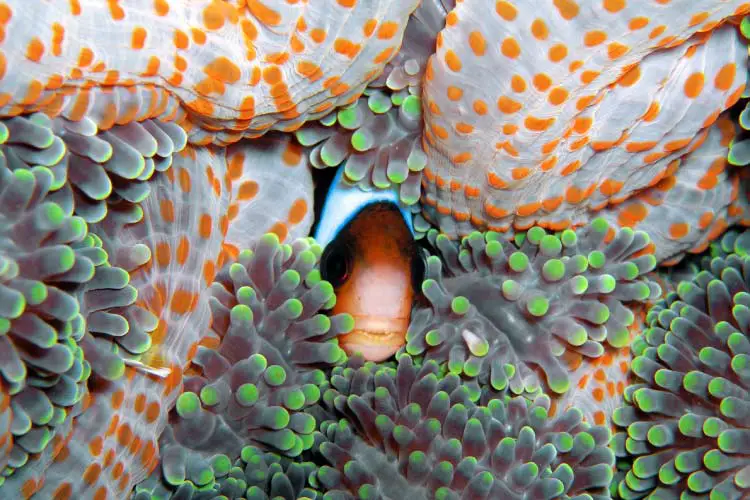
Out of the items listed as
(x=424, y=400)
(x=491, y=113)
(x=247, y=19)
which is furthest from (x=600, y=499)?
(x=247, y=19)

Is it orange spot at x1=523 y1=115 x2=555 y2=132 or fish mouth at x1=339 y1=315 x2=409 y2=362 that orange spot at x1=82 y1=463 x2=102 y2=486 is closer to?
fish mouth at x1=339 y1=315 x2=409 y2=362

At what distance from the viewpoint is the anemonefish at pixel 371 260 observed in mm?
1260

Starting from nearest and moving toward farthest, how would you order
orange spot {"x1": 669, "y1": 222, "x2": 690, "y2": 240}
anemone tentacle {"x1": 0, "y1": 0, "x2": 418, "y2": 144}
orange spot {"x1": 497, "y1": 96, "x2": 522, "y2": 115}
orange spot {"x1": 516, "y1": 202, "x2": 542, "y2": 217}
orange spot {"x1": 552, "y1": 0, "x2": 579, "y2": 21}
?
anemone tentacle {"x1": 0, "y1": 0, "x2": 418, "y2": 144} < orange spot {"x1": 552, "y1": 0, "x2": 579, "y2": 21} < orange spot {"x1": 497, "y1": 96, "x2": 522, "y2": 115} < orange spot {"x1": 516, "y1": 202, "x2": 542, "y2": 217} < orange spot {"x1": 669, "y1": 222, "x2": 690, "y2": 240}

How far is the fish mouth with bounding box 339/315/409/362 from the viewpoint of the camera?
Answer: 1243mm

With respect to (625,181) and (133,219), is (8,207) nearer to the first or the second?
(133,219)

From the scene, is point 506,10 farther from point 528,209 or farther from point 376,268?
point 376,268

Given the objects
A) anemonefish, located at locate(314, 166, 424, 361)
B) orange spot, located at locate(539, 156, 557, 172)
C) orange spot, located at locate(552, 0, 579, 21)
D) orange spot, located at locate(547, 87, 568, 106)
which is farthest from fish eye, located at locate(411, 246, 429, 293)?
orange spot, located at locate(552, 0, 579, 21)

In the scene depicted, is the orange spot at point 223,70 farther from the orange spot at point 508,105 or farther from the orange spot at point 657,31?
the orange spot at point 657,31

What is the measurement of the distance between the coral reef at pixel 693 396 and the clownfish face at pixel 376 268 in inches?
16.4

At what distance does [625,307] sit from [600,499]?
0.32 metres

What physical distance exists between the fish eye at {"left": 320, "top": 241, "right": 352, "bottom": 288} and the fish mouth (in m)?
0.09

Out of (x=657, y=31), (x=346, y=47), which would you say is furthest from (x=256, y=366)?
(x=657, y=31)

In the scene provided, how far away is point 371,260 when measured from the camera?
1.30 m

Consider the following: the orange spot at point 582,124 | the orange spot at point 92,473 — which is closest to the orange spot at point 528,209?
the orange spot at point 582,124
